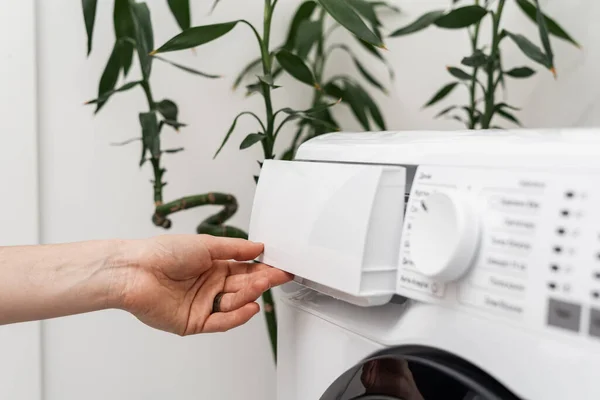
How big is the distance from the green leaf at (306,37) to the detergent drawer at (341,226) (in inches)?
18.9

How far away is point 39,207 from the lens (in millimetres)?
1009

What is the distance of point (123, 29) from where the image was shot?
916 millimetres

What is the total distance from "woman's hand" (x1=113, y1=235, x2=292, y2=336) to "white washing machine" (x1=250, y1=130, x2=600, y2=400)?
0.08 m

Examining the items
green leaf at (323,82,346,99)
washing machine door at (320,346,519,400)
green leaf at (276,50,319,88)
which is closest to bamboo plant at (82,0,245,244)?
green leaf at (276,50,319,88)

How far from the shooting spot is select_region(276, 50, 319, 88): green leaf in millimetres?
837

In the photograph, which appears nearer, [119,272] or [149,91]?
[119,272]

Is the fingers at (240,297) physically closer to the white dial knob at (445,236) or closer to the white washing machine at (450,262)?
the white washing machine at (450,262)

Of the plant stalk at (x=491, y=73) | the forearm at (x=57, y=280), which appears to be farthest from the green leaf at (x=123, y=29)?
the plant stalk at (x=491, y=73)

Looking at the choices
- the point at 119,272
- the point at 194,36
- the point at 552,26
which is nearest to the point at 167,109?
the point at 194,36

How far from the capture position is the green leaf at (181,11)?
2.87 feet

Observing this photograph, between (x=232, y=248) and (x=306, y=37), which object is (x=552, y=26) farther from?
(x=232, y=248)

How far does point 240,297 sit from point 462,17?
0.57 m

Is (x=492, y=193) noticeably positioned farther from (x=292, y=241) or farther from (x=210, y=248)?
(x=210, y=248)

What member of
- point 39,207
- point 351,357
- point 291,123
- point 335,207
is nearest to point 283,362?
point 351,357
